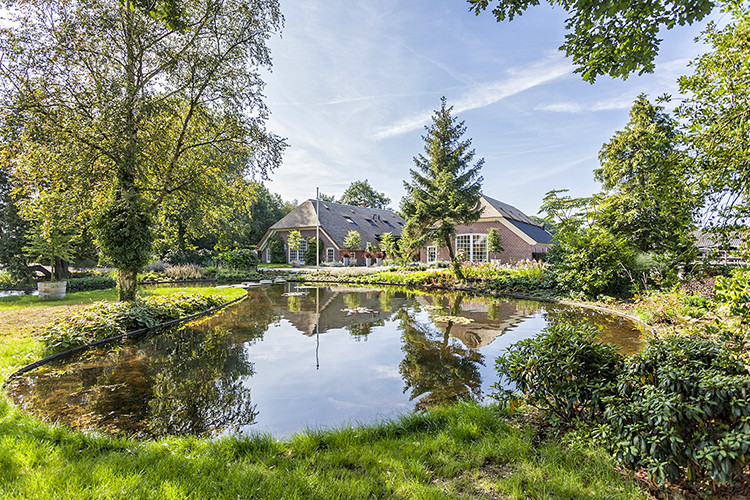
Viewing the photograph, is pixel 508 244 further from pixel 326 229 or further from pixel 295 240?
pixel 295 240

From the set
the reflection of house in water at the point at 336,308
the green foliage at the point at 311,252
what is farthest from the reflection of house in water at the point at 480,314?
the green foliage at the point at 311,252

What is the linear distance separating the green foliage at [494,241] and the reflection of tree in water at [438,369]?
1806 centimetres

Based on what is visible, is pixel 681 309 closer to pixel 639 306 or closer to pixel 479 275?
pixel 639 306

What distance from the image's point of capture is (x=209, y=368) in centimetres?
543

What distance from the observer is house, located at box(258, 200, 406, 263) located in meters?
31.0

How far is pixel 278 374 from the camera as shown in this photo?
528 centimetres

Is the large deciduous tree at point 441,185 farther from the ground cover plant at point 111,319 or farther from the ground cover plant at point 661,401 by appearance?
the ground cover plant at point 661,401

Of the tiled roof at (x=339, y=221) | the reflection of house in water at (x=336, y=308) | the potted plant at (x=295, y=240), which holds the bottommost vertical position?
the reflection of house in water at (x=336, y=308)

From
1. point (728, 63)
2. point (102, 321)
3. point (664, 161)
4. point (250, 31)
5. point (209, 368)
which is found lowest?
point (209, 368)

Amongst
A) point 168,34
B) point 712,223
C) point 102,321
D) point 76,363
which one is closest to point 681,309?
point 712,223

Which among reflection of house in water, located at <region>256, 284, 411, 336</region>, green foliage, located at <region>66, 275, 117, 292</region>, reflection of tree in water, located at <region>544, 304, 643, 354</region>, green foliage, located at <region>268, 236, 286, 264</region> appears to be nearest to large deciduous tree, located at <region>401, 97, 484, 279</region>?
reflection of house in water, located at <region>256, 284, 411, 336</region>

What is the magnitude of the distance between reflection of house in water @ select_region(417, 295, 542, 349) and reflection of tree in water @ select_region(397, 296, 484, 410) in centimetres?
48

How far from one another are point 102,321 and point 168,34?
6774mm

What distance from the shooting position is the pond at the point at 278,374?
3.84 meters
